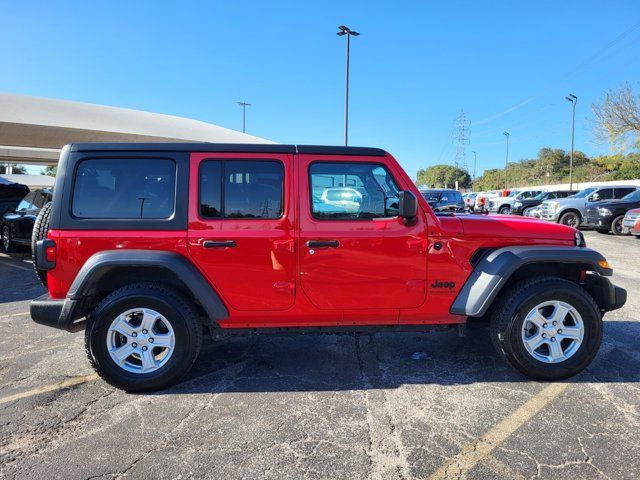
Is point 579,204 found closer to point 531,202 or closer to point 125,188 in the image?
point 531,202

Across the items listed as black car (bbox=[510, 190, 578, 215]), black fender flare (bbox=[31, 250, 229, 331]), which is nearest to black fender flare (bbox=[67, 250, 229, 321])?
black fender flare (bbox=[31, 250, 229, 331])

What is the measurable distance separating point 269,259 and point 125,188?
1.28m

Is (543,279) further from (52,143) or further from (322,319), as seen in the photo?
(52,143)

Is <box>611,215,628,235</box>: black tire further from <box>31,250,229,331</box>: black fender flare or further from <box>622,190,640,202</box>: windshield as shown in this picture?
<box>31,250,229,331</box>: black fender flare

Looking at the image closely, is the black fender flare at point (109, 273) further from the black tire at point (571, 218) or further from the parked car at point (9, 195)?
the black tire at point (571, 218)

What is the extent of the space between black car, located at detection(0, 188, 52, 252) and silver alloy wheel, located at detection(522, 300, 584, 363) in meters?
9.63

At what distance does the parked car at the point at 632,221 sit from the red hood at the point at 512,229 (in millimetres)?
12480

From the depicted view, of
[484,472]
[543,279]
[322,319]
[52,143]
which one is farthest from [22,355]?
[52,143]

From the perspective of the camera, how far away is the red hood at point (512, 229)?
341 cm

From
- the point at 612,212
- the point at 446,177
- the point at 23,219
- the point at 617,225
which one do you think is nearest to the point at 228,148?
the point at 23,219

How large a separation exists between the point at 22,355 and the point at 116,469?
8.00ft

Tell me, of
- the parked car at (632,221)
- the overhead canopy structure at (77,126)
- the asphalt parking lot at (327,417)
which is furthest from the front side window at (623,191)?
the overhead canopy structure at (77,126)

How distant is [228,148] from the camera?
10.9 feet

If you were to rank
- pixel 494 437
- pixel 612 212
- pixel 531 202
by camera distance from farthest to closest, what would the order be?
pixel 531 202 < pixel 612 212 < pixel 494 437
